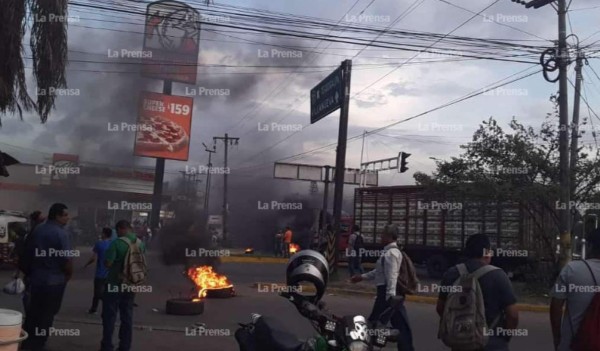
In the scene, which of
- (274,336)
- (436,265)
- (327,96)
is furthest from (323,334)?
(436,265)

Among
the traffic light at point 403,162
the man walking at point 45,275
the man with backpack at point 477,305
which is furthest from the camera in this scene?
the traffic light at point 403,162

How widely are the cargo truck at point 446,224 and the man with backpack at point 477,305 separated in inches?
439

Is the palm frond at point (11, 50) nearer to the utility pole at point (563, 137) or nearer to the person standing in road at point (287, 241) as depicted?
the utility pole at point (563, 137)

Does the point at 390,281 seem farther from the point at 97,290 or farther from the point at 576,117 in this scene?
the point at 576,117

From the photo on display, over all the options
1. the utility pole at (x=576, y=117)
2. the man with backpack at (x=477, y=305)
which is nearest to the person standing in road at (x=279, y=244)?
the utility pole at (x=576, y=117)

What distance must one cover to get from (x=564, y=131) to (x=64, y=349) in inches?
435

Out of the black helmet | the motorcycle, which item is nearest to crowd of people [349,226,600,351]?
the motorcycle

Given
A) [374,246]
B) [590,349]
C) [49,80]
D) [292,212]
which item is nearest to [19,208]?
[292,212]

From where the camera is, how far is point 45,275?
623 centimetres

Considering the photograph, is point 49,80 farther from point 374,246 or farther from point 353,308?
point 374,246

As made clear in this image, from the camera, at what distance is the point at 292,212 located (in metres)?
34.2

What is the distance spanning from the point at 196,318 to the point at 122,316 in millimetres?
3137

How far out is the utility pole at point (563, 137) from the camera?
12.7 meters

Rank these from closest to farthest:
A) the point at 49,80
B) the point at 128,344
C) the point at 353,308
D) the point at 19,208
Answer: the point at 128,344, the point at 49,80, the point at 353,308, the point at 19,208
